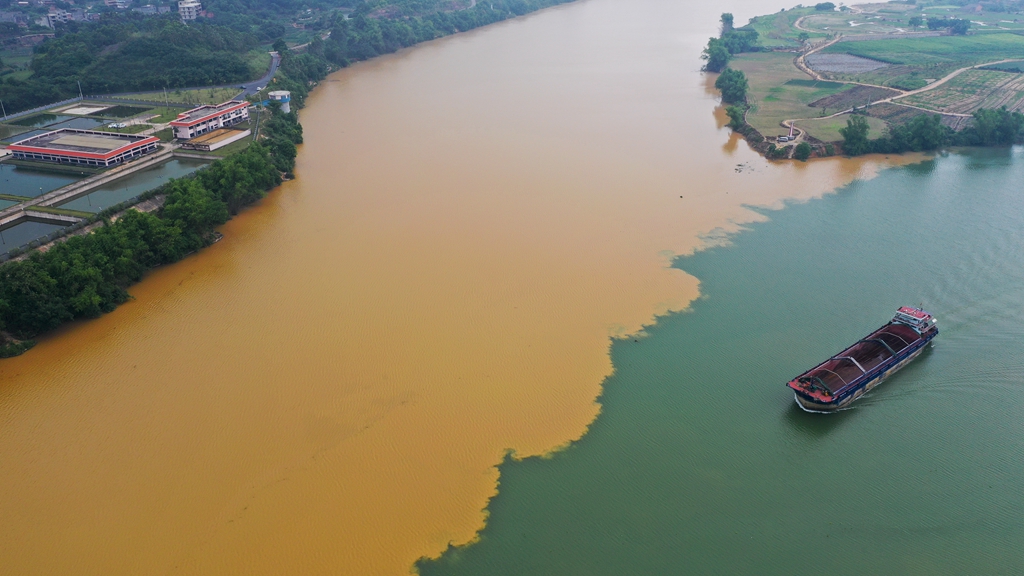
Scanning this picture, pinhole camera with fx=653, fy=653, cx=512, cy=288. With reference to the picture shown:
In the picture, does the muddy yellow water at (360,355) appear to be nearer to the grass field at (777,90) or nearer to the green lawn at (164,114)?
the grass field at (777,90)

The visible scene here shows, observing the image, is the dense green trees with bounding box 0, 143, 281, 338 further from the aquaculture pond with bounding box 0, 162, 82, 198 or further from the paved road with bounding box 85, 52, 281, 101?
the paved road with bounding box 85, 52, 281, 101

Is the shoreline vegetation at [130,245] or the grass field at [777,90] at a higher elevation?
the grass field at [777,90]

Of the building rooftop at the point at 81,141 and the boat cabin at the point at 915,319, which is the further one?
the building rooftop at the point at 81,141

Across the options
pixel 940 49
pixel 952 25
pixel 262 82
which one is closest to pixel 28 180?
pixel 262 82

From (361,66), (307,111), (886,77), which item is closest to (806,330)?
(307,111)

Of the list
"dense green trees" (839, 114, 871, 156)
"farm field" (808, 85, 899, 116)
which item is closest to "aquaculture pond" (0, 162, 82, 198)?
"dense green trees" (839, 114, 871, 156)

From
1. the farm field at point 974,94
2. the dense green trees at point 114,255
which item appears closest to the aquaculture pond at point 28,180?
the dense green trees at point 114,255
